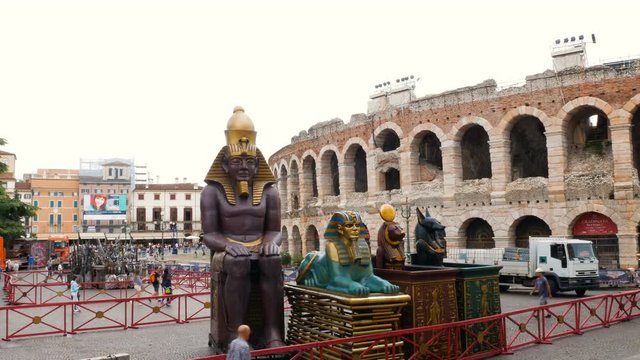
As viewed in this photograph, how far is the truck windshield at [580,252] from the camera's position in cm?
1750

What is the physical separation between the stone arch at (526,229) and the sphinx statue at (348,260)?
18.0 m

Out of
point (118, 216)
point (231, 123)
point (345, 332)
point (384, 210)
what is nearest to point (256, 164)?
point (231, 123)

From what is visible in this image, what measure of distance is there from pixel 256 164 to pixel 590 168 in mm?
18430

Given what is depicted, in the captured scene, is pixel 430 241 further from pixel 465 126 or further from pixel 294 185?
pixel 294 185

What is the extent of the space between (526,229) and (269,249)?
64.1 ft

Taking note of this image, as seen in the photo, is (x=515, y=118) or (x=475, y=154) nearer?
(x=515, y=118)

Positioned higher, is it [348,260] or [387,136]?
[387,136]

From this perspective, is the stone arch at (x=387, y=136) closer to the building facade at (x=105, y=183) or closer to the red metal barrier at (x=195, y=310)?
the red metal barrier at (x=195, y=310)

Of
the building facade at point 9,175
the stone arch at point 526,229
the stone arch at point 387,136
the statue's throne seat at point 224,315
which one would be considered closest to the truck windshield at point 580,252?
the stone arch at point 526,229

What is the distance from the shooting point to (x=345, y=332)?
7.32 meters

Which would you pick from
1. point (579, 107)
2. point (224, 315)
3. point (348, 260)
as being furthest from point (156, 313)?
point (579, 107)

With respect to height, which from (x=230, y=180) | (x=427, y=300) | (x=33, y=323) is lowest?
(x=33, y=323)

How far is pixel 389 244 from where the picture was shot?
9.12 meters

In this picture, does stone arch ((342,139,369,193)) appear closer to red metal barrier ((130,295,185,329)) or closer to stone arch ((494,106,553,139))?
stone arch ((494,106,553,139))
